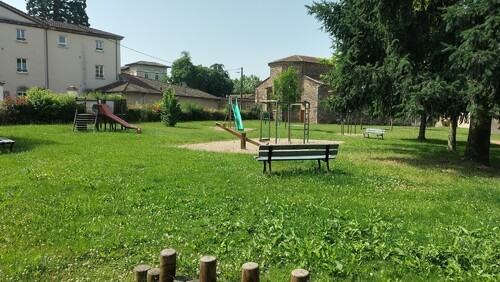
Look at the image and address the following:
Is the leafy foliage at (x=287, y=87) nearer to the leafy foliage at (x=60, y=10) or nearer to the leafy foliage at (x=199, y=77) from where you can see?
the leafy foliage at (x=199, y=77)

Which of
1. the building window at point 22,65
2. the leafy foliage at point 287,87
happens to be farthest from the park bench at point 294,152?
the building window at point 22,65

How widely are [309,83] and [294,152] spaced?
47353mm

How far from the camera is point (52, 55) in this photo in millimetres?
44969

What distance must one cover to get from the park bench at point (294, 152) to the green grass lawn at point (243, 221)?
1.36 ft

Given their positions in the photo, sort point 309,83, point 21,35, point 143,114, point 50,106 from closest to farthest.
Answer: point 50,106 → point 143,114 → point 21,35 → point 309,83

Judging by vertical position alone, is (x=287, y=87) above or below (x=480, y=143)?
above

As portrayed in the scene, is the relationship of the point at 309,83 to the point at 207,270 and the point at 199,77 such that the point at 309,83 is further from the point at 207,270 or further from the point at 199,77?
the point at 207,270

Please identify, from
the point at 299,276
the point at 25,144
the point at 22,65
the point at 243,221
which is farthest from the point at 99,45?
the point at 299,276

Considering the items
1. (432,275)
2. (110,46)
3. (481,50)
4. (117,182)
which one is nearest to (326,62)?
(110,46)

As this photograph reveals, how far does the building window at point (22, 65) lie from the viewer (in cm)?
4241

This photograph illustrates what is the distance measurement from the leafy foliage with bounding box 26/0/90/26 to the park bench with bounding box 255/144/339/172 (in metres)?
74.8

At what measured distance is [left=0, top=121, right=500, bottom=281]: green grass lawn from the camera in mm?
4348

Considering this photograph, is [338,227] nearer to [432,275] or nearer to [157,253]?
[432,275]

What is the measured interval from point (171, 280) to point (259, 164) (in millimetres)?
7957
